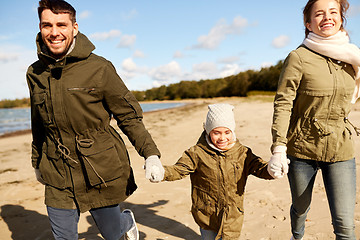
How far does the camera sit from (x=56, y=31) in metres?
2.10

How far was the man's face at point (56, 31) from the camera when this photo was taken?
2098mm

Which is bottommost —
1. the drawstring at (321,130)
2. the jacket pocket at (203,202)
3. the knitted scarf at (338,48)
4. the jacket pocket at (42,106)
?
the jacket pocket at (203,202)

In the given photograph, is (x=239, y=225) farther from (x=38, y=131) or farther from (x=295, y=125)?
(x=38, y=131)

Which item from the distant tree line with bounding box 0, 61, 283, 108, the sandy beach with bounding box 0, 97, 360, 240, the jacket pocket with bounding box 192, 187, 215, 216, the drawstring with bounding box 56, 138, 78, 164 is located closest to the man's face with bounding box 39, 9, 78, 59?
the drawstring with bounding box 56, 138, 78, 164

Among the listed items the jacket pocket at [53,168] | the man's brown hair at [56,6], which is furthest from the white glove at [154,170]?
the man's brown hair at [56,6]

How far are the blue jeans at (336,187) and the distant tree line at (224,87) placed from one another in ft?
128

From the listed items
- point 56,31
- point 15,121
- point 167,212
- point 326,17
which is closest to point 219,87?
point 15,121

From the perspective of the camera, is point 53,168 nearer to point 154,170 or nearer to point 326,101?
point 154,170

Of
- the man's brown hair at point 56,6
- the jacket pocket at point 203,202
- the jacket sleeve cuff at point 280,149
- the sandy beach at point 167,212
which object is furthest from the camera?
the sandy beach at point 167,212

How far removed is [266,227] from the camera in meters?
3.54

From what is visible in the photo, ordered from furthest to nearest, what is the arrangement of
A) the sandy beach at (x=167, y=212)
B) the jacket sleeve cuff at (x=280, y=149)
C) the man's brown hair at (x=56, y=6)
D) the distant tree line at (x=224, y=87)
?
1. the distant tree line at (x=224, y=87)
2. the sandy beach at (x=167, y=212)
3. the jacket sleeve cuff at (x=280, y=149)
4. the man's brown hair at (x=56, y=6)

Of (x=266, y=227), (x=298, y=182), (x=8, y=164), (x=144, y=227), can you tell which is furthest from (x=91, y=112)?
(x=8, y=164)

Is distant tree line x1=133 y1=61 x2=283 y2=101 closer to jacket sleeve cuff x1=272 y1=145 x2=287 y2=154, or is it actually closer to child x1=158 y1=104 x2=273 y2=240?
child x1=158 y1=104 x2=273 y2=240

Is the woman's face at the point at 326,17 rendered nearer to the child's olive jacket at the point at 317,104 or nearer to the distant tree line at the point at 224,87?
the child's olive jacket at the point at 317,104
